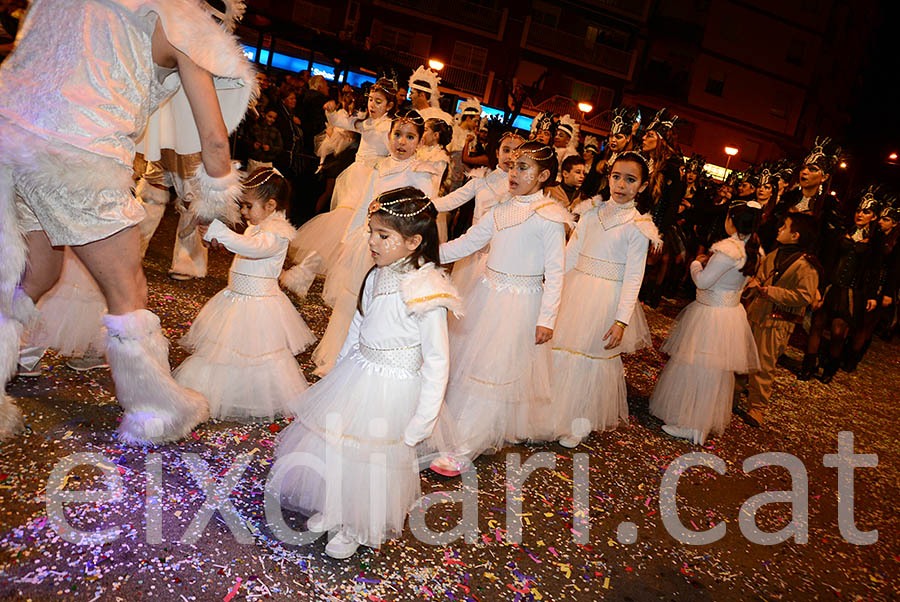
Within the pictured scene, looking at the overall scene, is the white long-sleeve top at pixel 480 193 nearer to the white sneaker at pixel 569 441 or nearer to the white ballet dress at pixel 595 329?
the white ballet dress at pixel 595 329

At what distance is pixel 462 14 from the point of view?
2691cm

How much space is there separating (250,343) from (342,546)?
1370 mm

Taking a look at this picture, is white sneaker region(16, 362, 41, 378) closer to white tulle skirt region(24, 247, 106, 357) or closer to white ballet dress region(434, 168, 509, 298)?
white tulle skirt region(24, 247, 106, 357)

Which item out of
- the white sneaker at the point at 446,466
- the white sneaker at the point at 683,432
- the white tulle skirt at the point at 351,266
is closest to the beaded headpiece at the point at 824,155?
the white sneaker at the point at 683,432

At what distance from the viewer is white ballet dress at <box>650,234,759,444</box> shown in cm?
504

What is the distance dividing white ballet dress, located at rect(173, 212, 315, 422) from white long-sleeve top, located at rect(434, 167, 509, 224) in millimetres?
1257

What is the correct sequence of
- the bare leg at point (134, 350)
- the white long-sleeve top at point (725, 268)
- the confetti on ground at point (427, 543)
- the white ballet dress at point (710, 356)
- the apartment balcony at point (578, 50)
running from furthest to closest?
the apartment balcony at point (578, 50)
the white ballet dress at point (710, 356)
the white long-sleeve top at point (725, 268)
the bare leg at point (134, 350)
the confetti on ground at point (427, 543)

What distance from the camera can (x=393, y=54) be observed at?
83.7 ft

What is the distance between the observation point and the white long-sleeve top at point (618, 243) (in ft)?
14.1

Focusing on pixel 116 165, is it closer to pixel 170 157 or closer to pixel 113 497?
pixel 113 497

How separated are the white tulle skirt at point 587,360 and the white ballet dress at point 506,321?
0.52 metres

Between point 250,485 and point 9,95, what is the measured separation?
192cm

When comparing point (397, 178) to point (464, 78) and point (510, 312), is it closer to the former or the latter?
point (510, 312)

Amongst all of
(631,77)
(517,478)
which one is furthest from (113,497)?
(631,77)
